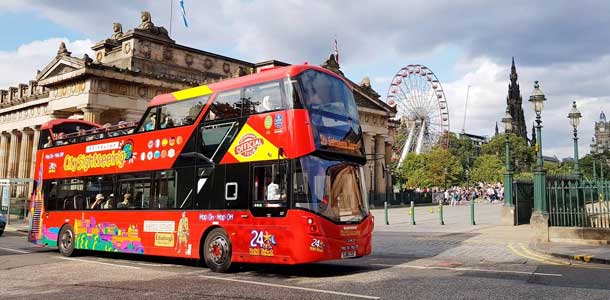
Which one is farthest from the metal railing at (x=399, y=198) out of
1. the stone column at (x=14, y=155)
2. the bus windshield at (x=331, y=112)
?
the bus windshield at (x=331, y=112)

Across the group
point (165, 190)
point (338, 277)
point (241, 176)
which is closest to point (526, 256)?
point (338, 277)

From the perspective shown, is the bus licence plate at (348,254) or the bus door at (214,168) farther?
the bus door at (214,168)

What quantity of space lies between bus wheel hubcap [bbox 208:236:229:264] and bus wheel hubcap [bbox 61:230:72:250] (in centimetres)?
647

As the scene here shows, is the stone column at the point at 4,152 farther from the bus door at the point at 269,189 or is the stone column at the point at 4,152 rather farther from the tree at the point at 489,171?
the tree at the point at 489,171

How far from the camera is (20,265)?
1284cm

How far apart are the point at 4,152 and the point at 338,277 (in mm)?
65931

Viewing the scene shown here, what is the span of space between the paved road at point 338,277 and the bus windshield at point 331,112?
9.46 feet

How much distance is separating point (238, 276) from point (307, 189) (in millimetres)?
2526

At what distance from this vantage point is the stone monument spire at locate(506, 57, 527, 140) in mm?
137375

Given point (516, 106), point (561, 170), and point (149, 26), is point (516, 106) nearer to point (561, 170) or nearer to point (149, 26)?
point (561, 170)

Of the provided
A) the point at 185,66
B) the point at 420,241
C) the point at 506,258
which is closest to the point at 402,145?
the point at 185,66

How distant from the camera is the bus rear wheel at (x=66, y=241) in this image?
15.3 metres

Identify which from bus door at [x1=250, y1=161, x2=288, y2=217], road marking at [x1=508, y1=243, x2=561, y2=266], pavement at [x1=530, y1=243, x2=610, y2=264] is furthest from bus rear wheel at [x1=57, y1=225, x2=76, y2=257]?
pavement at [x1=530, y1=243, x2=610, y2=264]

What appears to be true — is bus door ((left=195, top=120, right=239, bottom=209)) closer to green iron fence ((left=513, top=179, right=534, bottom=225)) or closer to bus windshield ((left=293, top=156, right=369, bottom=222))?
bus windshield ((left=293, top=156, right=369, bottom=222))
